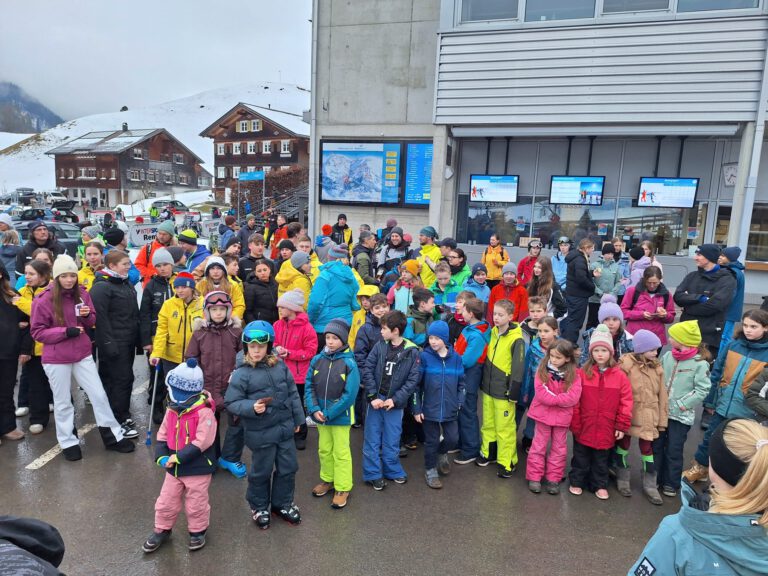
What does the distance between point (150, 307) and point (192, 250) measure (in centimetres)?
194

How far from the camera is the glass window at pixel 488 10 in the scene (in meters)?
11.9

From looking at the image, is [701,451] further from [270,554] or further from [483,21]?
[483,21]

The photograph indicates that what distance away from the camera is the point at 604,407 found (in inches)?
169

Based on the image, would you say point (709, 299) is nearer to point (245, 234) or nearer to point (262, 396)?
point (262, 396)

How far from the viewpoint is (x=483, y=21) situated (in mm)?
12148

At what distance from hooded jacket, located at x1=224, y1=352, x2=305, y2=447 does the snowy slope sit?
209ft

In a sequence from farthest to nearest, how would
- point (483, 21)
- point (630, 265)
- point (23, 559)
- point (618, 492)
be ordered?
1. point (483, 21)
2. point (630, 265)
3. point (618, 492)
4. point (23, 559)

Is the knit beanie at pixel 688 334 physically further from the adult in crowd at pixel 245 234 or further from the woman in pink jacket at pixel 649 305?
the adult in crowd at pixel 245 234

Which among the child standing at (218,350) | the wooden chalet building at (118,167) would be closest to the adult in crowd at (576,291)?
the child standing at (218,350)

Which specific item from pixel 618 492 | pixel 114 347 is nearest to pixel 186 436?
pixel 114 347

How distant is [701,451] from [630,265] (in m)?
4.88

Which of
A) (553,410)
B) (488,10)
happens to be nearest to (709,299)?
(553,410)

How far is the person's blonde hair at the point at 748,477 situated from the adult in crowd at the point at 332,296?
4.51 m

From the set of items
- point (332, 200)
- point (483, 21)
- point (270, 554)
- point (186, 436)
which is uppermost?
point (483, 21)
